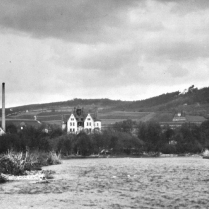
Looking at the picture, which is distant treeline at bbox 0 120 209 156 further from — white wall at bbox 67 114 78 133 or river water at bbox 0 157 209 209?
river water at bbox 0 157 209 209

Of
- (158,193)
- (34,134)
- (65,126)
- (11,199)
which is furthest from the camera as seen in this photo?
(65,126)

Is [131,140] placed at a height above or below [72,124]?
below

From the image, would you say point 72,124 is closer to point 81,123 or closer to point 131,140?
point 81,123

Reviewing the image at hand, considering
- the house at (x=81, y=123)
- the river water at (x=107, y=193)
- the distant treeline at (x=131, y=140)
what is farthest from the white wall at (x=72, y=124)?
the river water at (x=107, y=193)

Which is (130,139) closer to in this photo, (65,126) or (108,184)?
(65,126)

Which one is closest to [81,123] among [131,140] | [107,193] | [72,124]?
[72,124]

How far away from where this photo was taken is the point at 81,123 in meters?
194

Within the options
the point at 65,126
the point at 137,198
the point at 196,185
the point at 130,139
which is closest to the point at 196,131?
the point at 130,139

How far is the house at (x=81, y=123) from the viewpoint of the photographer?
189750mm

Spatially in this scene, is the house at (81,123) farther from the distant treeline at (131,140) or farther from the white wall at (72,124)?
the distant treeline at (131,140)

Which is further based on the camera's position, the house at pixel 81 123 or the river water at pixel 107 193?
the house at pixel 81 123

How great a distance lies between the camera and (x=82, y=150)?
475ft

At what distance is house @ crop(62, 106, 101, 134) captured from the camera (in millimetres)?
189750

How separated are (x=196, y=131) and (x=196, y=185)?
131 metres
